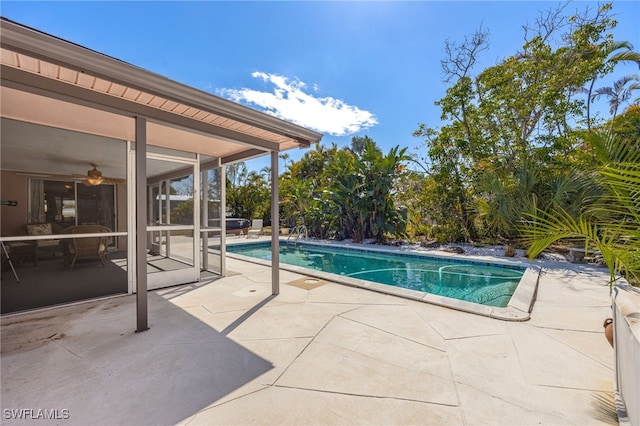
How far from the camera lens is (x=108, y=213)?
4.86 metres

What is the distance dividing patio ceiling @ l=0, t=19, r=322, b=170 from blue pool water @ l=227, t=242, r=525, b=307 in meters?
4.52

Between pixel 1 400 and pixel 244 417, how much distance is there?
1.99 metres

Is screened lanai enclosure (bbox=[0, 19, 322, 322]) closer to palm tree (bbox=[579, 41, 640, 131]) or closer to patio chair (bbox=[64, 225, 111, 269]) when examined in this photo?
patio chair (bbox=[64, 225, 111, 269])

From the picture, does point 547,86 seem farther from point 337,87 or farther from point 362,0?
point 337,87

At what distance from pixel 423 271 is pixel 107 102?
7.83 m

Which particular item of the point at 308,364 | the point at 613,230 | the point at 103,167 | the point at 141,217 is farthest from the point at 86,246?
the point at 613,230

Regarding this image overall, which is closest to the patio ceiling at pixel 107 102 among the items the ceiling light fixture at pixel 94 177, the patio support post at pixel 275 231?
the patio support post at pixel 275 231

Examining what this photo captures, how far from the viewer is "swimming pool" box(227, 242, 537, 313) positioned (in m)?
5.99

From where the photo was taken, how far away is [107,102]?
2922mm

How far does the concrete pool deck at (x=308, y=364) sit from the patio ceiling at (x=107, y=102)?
2624 millimetres

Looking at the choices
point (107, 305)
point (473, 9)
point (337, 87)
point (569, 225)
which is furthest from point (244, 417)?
point (337, 87)

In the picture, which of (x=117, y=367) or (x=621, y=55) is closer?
(x=117, y=367)

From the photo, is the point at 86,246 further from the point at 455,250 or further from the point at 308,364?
the point at 455,250

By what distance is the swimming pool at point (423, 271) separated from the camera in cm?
599
